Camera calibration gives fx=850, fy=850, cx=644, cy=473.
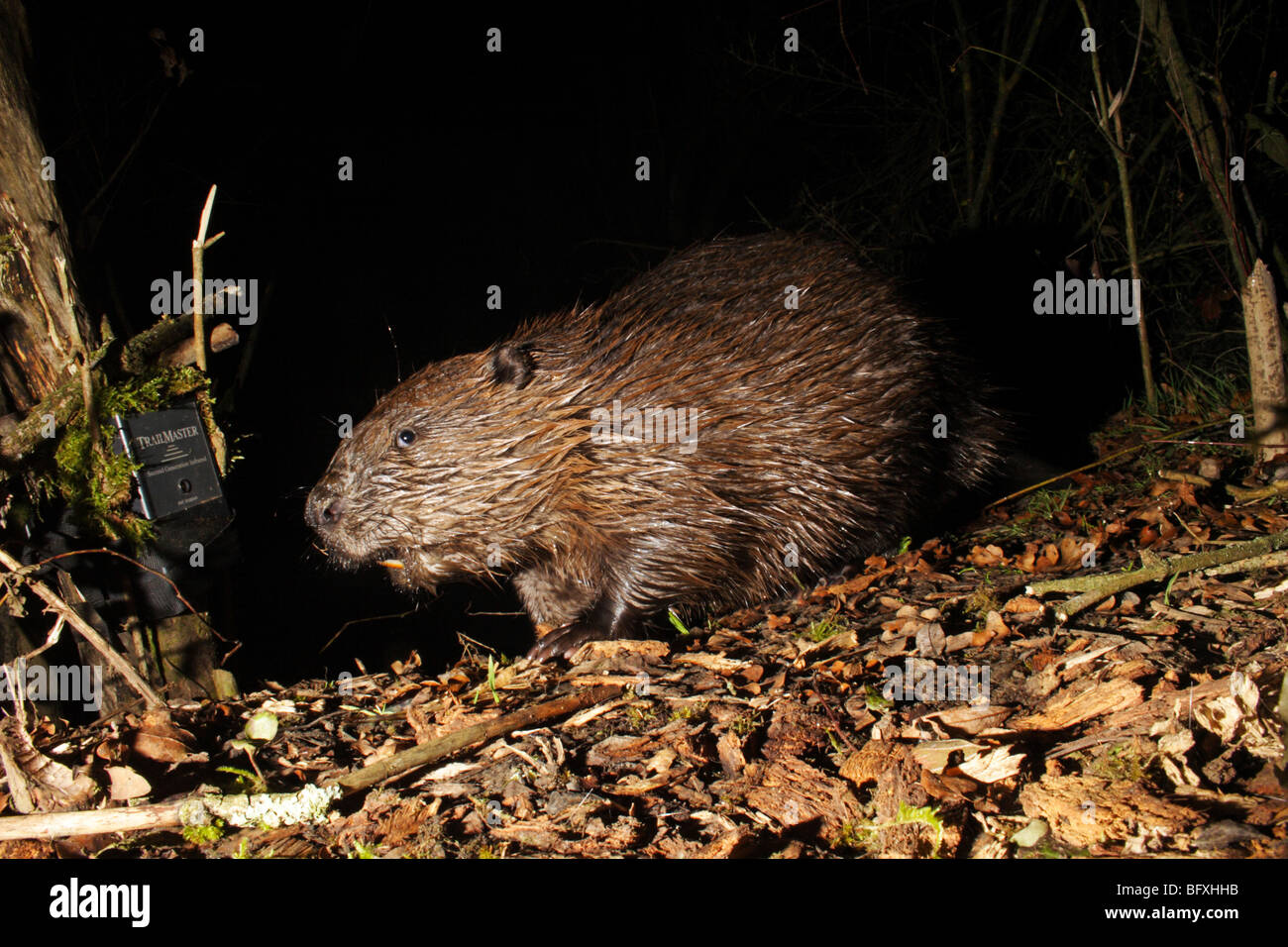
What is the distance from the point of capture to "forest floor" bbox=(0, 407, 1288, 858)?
1.93 m

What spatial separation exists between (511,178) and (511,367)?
3.68 metres

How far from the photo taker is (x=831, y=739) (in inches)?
93.9

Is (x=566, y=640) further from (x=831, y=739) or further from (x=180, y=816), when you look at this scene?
(x=180, y=816)

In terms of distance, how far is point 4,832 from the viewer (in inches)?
85.0

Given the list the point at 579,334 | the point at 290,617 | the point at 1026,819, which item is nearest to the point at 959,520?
the point at 579,334

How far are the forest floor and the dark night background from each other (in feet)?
4.45

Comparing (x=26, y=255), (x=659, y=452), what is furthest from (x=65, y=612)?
(x=659, y=452)

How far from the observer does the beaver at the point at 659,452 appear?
3.79m

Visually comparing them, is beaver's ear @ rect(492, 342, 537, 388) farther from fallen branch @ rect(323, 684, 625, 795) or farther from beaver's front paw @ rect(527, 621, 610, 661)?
fallen branch @ rect(323, 684, 625, 795)

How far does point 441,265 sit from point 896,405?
383 centimetres

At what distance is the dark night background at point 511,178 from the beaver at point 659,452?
857 millimetres

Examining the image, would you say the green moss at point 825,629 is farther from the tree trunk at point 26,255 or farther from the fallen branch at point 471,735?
the tree trunk at point 26,255

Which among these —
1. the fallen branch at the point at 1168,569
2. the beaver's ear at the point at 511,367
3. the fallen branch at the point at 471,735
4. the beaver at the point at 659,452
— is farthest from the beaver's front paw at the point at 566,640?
the fallen branch at the point at 1168,569

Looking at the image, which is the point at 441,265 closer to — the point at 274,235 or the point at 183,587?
the point at 274,235
